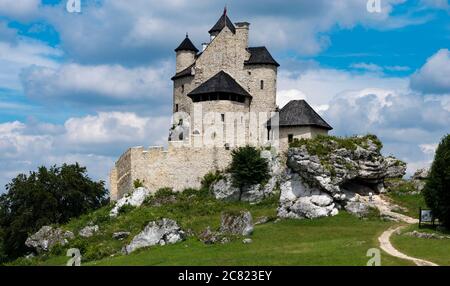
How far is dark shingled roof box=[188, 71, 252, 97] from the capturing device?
195 feet

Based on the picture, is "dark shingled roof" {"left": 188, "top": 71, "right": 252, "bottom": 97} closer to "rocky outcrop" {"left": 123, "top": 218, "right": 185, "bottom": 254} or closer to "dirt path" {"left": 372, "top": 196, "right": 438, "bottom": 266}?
"dirt path" {"left": 372, "top": 196, "right": 438, "bottom": 266}

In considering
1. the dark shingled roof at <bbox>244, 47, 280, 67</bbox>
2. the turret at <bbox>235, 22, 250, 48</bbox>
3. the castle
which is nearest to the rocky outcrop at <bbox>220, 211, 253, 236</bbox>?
the castle

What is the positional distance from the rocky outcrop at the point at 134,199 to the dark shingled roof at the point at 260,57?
567 inches

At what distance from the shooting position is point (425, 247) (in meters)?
36.4

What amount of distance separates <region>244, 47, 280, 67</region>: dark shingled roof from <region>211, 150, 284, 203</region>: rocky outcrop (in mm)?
9660

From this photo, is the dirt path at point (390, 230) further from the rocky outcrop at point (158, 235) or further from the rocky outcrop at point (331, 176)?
the rocky outcrop at point (158, 235)

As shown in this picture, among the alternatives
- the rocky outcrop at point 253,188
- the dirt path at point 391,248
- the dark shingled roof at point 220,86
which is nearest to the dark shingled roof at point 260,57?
the dark shingled roof at point 220,86

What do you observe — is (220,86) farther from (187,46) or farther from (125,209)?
(125,209)

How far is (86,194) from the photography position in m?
62.3

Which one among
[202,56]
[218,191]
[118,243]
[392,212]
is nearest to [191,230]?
[118,243]

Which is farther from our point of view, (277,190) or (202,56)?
(202,56)

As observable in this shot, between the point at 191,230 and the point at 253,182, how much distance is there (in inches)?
373

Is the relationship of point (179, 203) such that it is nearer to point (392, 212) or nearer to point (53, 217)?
point (53, 217)

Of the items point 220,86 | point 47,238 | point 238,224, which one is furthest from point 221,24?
point 238,224
